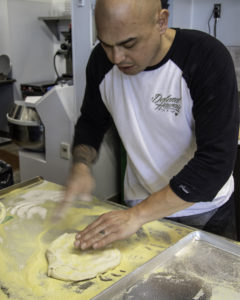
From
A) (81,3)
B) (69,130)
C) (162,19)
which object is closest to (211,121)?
(162,19)

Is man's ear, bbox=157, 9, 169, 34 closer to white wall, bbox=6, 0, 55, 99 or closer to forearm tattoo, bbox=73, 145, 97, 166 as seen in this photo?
forearm tattoo, bbox=73, 145, 97, 166

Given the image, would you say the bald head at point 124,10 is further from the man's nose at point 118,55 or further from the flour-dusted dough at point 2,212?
the flour-dusted dough at point 2,212

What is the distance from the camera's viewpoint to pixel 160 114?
1.11 meters

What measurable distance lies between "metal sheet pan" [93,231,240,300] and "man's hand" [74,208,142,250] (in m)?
0.11

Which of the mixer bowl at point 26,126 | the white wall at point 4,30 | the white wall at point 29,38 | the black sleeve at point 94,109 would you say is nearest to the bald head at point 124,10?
the black sleeve at point 94,109

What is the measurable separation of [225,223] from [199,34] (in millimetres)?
662

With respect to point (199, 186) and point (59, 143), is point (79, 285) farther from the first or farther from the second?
point (59, 143)

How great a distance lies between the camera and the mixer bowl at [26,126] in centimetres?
255

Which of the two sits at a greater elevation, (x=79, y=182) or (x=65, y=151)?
(x=79, y=182)

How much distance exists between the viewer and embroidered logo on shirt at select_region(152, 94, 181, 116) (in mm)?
1072

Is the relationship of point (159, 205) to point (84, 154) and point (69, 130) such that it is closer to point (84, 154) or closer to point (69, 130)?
point (84, 154)

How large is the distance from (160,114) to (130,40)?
0.29 meters

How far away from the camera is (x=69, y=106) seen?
2432 mm

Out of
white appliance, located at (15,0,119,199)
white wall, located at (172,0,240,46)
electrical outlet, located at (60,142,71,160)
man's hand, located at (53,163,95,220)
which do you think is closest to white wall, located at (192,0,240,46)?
white wall, located at (172,0,240,46)
